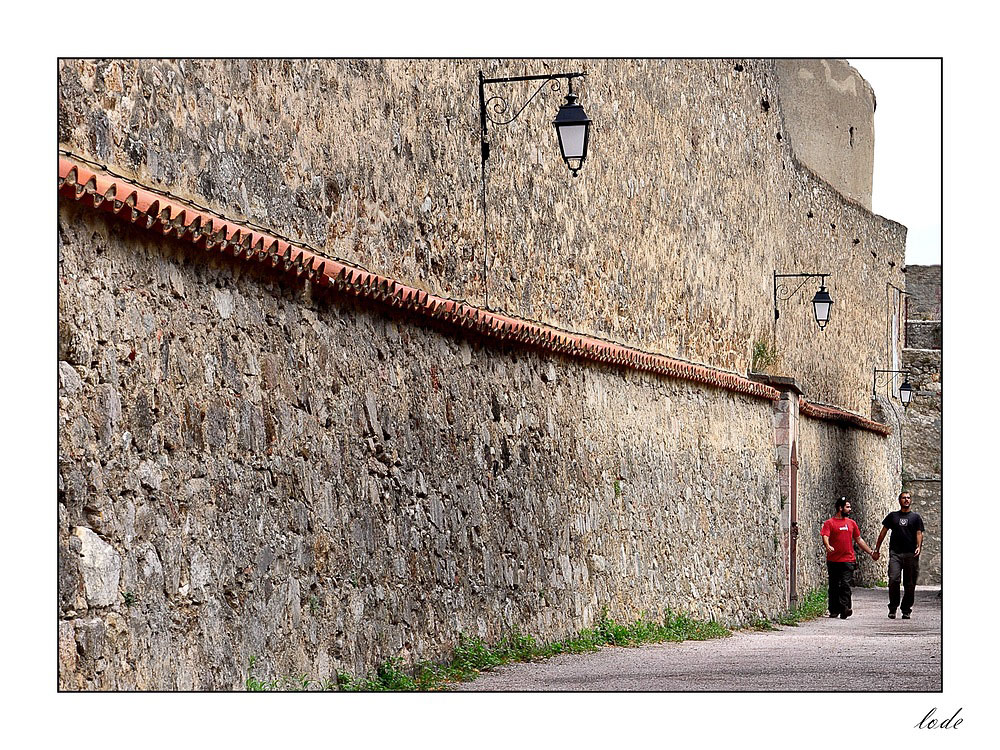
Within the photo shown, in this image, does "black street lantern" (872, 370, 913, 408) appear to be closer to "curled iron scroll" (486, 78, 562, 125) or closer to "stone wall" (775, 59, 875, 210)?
"stone wall" (775, 59, 875, 210)

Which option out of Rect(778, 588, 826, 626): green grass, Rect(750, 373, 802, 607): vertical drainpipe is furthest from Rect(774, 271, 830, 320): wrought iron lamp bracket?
Rect(778, 588, 826, 626): green grass

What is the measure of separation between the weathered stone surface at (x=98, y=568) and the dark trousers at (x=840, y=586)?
474 inches

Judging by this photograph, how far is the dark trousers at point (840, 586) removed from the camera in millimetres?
15953

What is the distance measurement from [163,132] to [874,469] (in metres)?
22.1

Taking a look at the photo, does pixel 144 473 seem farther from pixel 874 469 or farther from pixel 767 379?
pixel 874 469

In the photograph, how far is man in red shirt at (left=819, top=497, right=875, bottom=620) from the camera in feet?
50.9

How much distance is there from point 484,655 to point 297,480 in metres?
2.41

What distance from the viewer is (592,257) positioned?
1188cm

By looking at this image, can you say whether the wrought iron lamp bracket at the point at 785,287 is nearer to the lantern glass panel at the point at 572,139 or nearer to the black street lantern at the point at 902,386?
the black street lantern at the point at 902,386

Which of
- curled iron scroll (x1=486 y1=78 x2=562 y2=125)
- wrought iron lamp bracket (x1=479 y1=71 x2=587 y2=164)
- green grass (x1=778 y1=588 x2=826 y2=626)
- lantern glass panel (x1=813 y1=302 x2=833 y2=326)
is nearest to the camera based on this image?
wrought iron lamp bracket (x1=479 y1=71 x2=587 y2=164)

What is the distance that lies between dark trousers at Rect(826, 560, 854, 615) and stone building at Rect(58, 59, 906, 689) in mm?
662

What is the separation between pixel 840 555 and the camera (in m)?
15.7

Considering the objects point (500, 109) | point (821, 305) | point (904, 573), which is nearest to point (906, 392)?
point (821, 305)

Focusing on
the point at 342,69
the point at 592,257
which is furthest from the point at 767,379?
the point at 342,69
